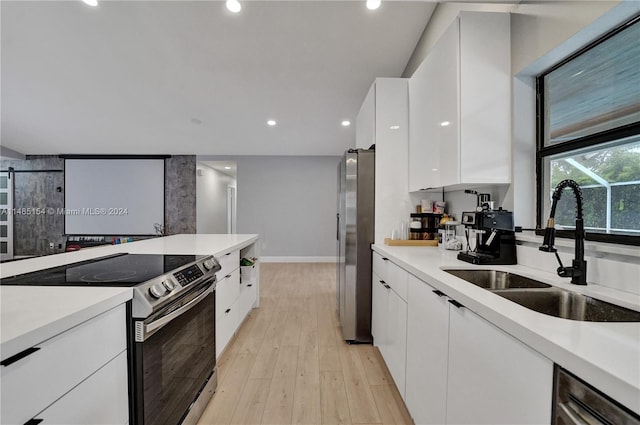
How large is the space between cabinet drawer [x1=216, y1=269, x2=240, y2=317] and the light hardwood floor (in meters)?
0.45

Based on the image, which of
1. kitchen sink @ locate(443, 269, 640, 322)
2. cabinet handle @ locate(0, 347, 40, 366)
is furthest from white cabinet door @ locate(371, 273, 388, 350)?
cabinet handle @ locate(0, 347, 40, 366)

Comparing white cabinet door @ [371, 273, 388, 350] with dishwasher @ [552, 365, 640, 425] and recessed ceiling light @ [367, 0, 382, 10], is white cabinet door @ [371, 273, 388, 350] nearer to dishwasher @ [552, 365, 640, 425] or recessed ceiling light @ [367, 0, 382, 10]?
dishwasher @ [552, 365, 640, 425]

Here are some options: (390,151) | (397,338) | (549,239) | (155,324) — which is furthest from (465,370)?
(390,151)

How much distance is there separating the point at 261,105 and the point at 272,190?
2785 millimetres

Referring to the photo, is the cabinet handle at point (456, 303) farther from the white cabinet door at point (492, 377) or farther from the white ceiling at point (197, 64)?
the white ceiling at point (197, 64)

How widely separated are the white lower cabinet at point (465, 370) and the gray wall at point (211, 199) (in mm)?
6322

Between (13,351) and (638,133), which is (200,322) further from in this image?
(638,133)

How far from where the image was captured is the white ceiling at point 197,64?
2273mm

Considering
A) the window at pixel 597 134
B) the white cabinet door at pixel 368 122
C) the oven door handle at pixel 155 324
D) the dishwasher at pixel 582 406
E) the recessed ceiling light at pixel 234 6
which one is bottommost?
the oven door handle at pixel 155 324

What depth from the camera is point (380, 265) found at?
209 centimetres

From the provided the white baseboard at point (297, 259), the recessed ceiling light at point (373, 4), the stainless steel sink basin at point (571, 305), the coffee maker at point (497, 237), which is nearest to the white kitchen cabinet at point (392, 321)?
the coffee maker at point (497, 237)

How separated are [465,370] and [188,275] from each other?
1.27 m

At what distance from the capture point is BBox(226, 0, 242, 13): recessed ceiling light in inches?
81.7

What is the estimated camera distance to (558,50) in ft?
4.24
